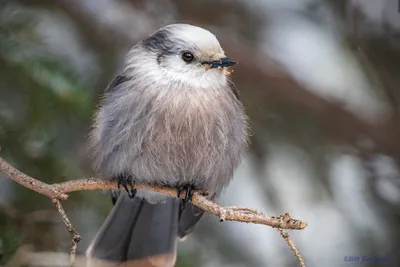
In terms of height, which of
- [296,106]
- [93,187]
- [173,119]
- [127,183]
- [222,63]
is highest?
[296,106]

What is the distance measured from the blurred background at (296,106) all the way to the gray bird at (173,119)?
308 mm

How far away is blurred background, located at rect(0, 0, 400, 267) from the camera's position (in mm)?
3371

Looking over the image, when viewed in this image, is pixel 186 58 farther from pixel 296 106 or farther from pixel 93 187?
pixel 296 106

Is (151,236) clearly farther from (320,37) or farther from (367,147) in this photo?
(320,37)

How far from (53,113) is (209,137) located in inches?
22.0

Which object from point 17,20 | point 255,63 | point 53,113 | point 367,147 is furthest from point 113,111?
point 367,147

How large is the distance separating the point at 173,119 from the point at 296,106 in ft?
3.85

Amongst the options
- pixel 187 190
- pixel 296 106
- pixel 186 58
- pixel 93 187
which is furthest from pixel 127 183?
pixel 296 106

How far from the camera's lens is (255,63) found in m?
3.56

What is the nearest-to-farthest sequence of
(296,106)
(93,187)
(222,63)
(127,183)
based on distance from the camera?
(93,187)
(222,63)
(127,183)
(296,106)

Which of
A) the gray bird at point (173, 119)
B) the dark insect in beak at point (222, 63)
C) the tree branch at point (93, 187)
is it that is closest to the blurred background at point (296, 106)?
the gray bird at point (173, 119)

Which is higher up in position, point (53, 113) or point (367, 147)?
point (367, 147)

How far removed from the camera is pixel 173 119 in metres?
2.57

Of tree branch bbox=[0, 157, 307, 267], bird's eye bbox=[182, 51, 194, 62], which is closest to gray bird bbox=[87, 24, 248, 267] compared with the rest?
bird's eye bbox=[182, 51, 194, 62]
